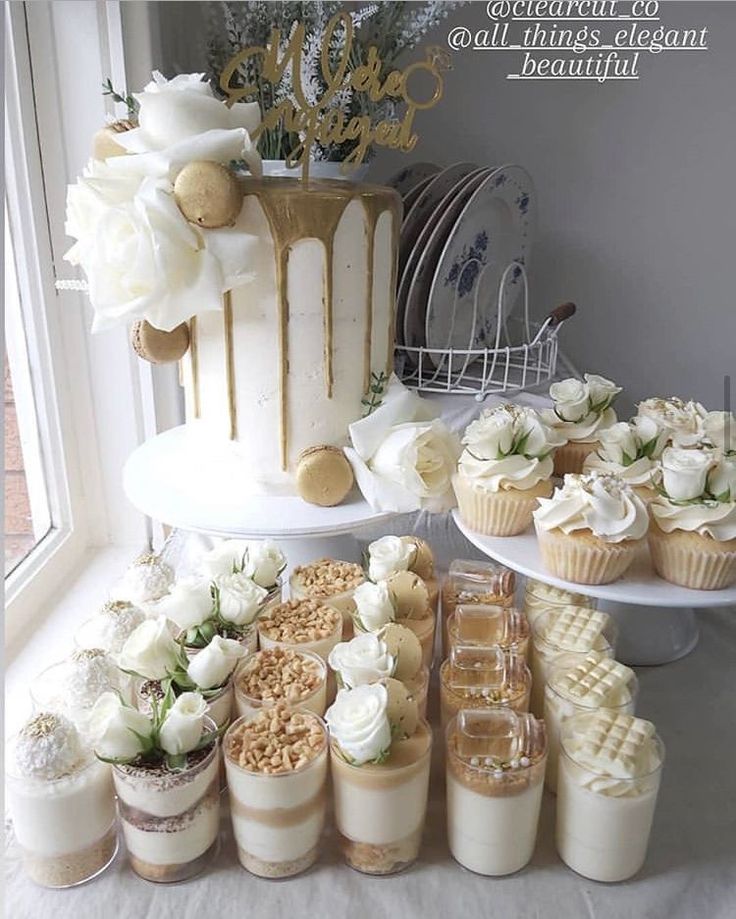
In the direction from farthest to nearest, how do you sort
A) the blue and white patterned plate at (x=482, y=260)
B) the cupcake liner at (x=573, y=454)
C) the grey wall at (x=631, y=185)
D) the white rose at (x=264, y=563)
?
the grey wall at (x=631, y=185) → the blue and white patterned plate at (x=482, y=260) → the cupcake liner at (x=573, y=454) → the white rose at (x=264, y=563)

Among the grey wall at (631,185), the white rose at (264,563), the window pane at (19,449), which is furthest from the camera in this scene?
the grey wall at (631,185)

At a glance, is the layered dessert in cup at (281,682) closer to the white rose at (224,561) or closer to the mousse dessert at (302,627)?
the mousse dessert at (302,627)

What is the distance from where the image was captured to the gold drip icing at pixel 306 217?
30.1 inches

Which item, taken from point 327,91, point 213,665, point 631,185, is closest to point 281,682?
point 213,665

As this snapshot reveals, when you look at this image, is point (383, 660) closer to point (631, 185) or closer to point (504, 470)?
point (504, 470)

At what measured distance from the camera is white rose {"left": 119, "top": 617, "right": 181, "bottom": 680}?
0.66 m

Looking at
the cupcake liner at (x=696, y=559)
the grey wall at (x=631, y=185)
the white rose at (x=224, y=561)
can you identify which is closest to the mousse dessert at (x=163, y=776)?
the white rose at (x=224, y=561)

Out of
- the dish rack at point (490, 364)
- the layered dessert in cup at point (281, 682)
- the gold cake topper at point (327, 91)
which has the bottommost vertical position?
the layered dessert in cup at point (281, 682)

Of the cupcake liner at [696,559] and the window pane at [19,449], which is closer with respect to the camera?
the cupcake liner at [696,559]

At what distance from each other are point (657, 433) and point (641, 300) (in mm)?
800

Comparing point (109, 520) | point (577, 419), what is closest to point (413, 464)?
point (577, 419)

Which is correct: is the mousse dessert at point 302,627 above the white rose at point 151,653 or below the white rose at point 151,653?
below

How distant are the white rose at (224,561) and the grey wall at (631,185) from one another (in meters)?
0.86

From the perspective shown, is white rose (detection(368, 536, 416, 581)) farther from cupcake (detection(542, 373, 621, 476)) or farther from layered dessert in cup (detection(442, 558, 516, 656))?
cupcake (detection(542, 373, 621, 476))
